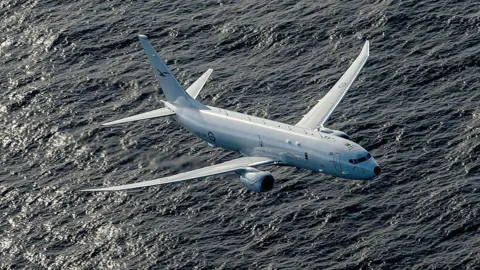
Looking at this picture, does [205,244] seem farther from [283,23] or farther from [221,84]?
[283,23]

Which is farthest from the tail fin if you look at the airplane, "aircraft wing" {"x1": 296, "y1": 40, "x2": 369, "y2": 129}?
"aircraft wing" {"x1": 296, "y1": 40, "x2": 369, "y2": 129}

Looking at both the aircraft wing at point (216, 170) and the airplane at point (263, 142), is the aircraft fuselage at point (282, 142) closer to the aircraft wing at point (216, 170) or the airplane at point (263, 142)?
the airplane at point (263, 142)

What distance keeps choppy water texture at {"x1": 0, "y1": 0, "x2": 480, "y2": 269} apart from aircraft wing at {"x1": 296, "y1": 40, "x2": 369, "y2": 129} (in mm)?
11389

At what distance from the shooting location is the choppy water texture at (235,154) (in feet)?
506

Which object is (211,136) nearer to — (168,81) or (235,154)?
(168,81)

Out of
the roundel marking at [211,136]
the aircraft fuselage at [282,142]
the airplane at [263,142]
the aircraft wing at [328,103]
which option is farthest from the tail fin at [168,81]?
the aircraft wing at [328,103]

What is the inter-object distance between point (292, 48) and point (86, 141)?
36.8 metres

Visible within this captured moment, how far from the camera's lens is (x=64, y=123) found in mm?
178625

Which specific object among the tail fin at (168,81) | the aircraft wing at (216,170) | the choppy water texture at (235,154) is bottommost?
the choppy water texture at (235,154)

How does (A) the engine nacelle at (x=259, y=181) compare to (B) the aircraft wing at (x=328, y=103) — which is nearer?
(A) the engine nacelle at (x=259, y=181)

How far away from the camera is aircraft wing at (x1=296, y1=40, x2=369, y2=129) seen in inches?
5940

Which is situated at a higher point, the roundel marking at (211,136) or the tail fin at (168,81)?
the tail fin at (168,81)

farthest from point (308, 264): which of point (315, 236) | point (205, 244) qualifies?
point (205, 244)

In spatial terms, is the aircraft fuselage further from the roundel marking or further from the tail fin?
the tail fin
